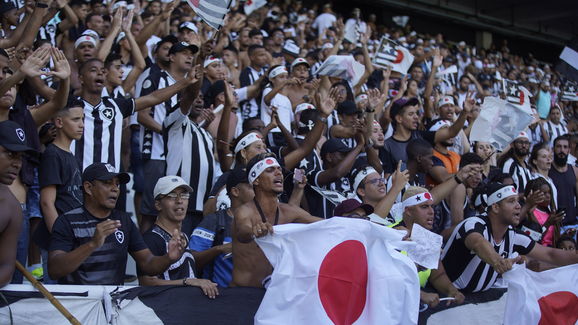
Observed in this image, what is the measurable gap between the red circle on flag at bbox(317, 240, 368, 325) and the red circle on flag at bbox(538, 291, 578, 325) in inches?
78.4

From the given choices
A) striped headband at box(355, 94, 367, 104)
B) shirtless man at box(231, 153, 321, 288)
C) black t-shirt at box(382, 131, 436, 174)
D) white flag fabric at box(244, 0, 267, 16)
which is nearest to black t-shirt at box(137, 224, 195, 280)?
shirtless man at box(231, 153, 321, 288)

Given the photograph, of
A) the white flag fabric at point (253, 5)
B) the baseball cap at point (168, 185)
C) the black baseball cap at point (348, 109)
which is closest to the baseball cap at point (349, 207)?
the baseball cap at point (168, 185)

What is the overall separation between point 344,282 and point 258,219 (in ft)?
2.65

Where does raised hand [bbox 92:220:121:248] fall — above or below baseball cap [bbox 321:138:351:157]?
above

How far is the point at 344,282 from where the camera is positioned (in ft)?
17.3

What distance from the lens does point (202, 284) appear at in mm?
5316

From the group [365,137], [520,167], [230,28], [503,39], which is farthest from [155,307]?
[503,39]

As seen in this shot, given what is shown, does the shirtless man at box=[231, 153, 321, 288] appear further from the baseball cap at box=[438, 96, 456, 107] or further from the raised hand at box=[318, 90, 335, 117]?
the baseball cap at box=[438, 96, 456, 107]

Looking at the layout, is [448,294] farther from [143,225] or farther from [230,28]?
[230,28]

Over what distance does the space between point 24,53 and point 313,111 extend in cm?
331

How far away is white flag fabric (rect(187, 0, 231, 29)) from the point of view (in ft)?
23.5

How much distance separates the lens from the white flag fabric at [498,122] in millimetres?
9633

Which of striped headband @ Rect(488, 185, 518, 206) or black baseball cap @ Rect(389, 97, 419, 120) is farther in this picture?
black baseball cap @ Rect(389, 97, 419, 120)

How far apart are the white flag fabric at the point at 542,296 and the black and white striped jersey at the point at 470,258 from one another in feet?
1.57
